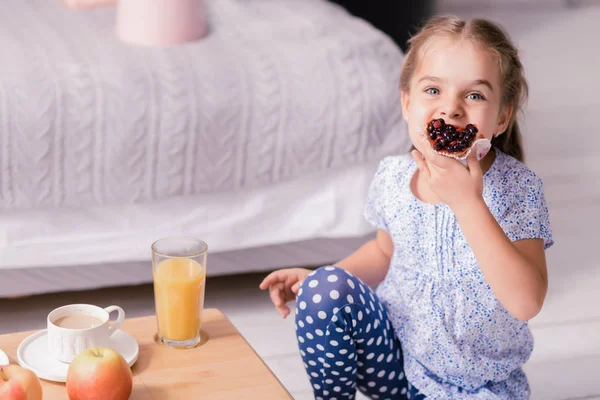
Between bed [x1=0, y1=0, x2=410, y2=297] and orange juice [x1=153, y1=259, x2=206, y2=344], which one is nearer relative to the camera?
orange juice [x1=153, y1=259, x2=206, y2=344]

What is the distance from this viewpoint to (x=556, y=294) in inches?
80.4

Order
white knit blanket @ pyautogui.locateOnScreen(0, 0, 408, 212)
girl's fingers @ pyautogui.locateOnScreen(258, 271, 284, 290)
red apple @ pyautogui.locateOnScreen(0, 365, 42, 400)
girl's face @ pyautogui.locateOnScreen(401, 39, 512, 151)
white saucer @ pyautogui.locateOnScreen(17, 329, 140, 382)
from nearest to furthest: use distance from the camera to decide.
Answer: red apple @ pyautogui.locateOnScreen(0, 365, 42, 400), white saucer @ pyautogui.locateOnScreen(17, 329, 140, 382), girl's face @ pyautogui.locateOnScreen(401, 39, 512, 151), girl's fingers @ pyautogui.locateOnScreen(258, 271, 284, 290), white knit blanket @ pyautogui.locateOnScreen(0, 0, 408, 212)

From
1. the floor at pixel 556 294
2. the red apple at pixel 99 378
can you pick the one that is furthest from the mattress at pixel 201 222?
the red apple at pixel 99 378

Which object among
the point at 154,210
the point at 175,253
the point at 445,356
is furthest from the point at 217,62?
the point at 445,356

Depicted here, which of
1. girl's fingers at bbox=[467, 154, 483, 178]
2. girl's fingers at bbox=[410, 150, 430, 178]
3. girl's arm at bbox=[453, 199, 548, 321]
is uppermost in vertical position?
girl's fingers at bbox=[467, 154, 483, 178]

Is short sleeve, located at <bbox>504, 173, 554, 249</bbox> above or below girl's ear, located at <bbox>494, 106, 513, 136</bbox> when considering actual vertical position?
below

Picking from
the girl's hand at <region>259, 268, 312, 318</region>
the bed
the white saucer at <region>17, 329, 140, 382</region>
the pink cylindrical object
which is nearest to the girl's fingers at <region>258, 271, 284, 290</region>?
the girl's hand at <region>259, 268, 312, 318</region>

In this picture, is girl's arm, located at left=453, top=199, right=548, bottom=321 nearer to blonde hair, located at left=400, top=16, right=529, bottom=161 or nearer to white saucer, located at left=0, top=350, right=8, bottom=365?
blonde hair, located at left=400, top=16, right=529, bottom=161

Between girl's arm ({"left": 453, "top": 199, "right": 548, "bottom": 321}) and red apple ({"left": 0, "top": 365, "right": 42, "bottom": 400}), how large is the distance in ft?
1.76

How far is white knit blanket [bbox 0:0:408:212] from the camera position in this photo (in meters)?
1.66

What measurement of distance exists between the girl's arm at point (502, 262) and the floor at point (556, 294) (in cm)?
51

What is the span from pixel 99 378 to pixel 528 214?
2.05 feet

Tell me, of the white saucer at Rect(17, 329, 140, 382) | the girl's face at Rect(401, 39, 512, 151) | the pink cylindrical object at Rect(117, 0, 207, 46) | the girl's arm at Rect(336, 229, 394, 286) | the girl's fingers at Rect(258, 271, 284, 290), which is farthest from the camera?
the pink cylindrical object at Rect(117, 0, 207, 46)

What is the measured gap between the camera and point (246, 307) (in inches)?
76.2
